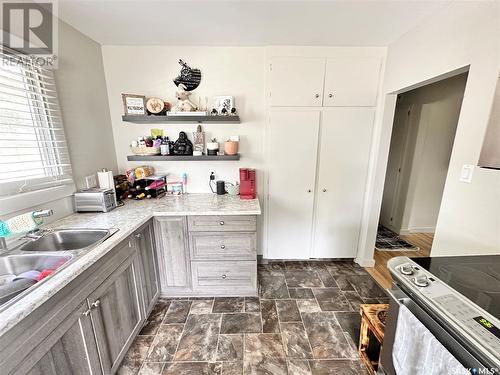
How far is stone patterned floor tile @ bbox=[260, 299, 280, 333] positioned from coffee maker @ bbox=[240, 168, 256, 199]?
3.50ft

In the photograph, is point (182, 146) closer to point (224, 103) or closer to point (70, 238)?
point (224, 103)

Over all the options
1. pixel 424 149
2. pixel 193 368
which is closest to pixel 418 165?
pixel 424 149

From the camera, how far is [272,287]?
2.19 meters

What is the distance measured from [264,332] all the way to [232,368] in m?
0.37

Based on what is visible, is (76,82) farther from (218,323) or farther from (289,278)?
(289,278)

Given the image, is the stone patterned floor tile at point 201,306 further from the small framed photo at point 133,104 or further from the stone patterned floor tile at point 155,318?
the small framed photo at point 133,104

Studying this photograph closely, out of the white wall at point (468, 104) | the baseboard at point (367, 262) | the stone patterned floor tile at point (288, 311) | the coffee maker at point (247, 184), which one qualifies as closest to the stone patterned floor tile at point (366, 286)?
the baseboard at point (367, 262)

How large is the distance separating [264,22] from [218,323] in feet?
8.58

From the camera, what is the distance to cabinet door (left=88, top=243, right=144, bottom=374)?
3.88 ft

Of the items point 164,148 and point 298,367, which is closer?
point 298,367

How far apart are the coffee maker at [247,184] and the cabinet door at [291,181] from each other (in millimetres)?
279

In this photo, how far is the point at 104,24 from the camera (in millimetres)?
1736

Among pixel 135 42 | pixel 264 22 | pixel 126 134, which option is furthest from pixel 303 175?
pixel 135 42

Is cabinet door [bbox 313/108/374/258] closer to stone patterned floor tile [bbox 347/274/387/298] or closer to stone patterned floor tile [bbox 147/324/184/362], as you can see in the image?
stone patterned floor tile [bbox 347/274/387/298]
